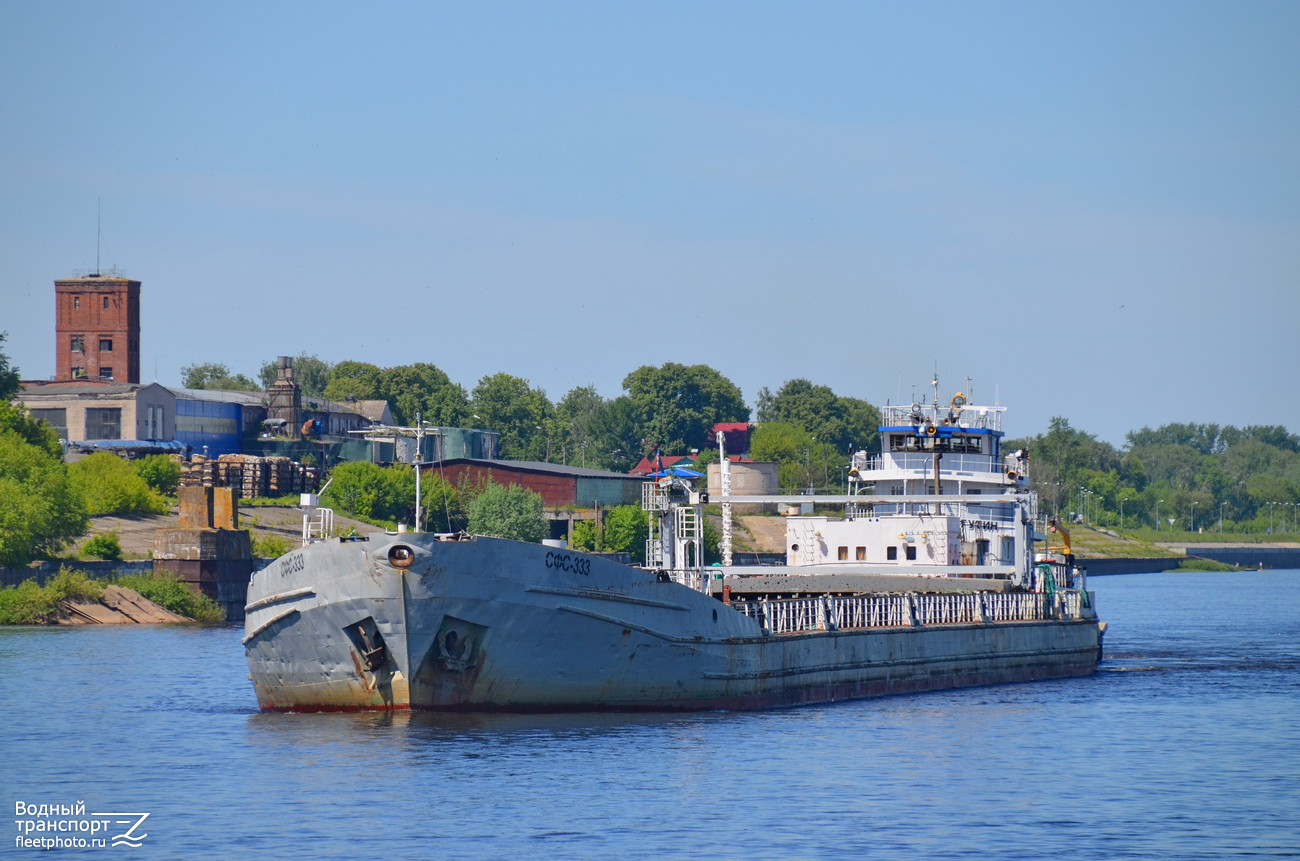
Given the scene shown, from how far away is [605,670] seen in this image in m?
35.2

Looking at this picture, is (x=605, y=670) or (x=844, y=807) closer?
(x=844, y=807)

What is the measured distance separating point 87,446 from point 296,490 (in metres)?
14.0

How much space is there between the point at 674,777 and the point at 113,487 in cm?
7077

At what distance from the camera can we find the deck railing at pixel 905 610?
4209 centimetres

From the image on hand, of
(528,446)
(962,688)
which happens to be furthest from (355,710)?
(528,446)

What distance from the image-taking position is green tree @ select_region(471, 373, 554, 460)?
18262cm

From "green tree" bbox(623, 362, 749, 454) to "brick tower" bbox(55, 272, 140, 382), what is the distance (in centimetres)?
6650

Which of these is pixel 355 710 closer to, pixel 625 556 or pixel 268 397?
pixel 625 556

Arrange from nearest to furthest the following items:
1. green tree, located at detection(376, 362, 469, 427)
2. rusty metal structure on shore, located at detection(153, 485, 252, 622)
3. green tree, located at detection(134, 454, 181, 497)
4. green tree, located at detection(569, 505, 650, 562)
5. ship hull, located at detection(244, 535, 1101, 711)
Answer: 1. ship hull, located at detection(244, 535, 1101, 711)
2. rusty metal structure on shore, located at detection(153, 485, 252, 622)
3. green tree, located at detection(134, 454, 181, 497)
4. green tree, located at detection(569, 505, 650, 562)
5. green tree, located at detection(376, 362, 469, 427)

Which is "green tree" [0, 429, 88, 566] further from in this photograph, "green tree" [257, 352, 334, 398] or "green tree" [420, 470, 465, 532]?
"green tree" [257, 352, 334, 398]

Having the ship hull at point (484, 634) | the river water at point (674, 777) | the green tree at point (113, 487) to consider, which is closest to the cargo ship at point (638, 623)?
the ship hull at point (484, 634)

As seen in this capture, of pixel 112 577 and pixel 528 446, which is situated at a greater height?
pixel 528 446

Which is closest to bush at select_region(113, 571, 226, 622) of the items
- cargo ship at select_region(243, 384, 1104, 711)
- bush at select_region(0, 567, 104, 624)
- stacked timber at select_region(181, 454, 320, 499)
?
bush at select_region(0, 567, 104, 624)

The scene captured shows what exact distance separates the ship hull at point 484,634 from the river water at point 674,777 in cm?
63
